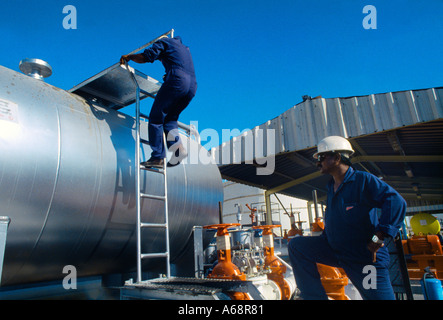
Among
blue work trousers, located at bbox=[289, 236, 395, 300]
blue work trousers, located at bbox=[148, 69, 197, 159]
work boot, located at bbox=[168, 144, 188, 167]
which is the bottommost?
blue work trousers, located at bbox=[289, 236, 395, 300]

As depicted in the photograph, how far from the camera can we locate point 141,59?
3.52 metres

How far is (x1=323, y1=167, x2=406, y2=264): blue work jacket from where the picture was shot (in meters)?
2.63

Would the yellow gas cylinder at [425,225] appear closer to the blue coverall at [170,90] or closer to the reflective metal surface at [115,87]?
the blue coverall at [170,90]

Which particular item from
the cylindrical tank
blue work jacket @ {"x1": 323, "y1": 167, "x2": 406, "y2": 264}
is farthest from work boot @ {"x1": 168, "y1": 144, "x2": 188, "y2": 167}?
blue work jacket @ {"x1": 323, "y1": 167, "x2": 406, "y2": 264}

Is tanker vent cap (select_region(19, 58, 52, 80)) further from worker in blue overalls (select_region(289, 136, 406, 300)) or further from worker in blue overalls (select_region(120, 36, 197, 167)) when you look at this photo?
worker in blue overalls (select_region(289, 136, 406, 300))

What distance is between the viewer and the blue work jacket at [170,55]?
3533 millimetres

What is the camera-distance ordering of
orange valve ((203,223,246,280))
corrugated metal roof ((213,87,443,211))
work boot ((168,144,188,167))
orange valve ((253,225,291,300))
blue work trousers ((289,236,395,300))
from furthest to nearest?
1. corrugated metal roof ((213,87,443,211))
2. orange valve ((253,225,291,300))
3. orange valve ((203,223,246,280))
4. work boot ((168,144,188,167))
5. blue work trousers ((289,236,395,300))

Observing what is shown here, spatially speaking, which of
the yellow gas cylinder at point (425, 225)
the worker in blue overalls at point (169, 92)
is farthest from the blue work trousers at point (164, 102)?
the yellow gas cylinder at point (425, 225)

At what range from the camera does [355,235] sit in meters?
2.83

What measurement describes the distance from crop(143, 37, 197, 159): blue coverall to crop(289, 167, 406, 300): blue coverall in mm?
2030

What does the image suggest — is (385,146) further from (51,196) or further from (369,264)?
(51,196)

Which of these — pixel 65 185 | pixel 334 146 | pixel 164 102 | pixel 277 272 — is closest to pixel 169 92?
pixel 164 102

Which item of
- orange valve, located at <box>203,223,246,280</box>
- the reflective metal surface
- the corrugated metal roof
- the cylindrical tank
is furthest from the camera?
the corrugated metal roof
